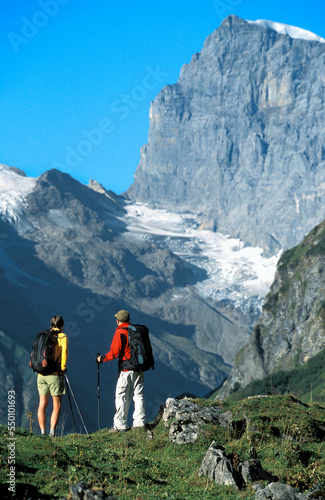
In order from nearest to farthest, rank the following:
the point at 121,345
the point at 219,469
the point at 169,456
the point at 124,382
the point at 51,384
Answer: the point at 219,469
the point at 169,456
the point at 51,384
the point at 121,345
the point at 124,382

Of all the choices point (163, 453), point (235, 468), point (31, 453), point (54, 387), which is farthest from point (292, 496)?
point (54, 387)

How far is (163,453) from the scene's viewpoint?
16.7 m

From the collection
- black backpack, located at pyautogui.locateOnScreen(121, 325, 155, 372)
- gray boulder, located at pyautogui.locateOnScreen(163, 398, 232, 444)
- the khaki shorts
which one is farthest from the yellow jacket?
gray boulder, located at pyautogui.locateOnScreen(163, 398, 232, 444)

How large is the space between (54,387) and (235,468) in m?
6.38

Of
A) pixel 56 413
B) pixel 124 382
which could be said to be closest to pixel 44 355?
pixel 56 413

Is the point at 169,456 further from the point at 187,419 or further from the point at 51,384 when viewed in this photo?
the point at 51,384

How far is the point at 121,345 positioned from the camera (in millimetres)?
19297

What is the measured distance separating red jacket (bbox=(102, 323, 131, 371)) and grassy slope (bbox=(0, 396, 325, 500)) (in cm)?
A: 245

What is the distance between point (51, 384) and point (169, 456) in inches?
174

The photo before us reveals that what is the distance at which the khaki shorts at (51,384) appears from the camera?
18375mm

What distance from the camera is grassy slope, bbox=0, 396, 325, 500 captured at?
13586mm

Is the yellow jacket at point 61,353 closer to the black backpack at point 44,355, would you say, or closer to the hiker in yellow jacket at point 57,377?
the hiker in yellow jacket at point 57,377

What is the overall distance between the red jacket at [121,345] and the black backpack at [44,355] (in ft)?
6.17

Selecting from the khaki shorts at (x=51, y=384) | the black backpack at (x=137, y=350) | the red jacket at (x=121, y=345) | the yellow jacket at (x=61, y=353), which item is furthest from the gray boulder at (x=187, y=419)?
the yellow jacket at (x=61, y=353)
